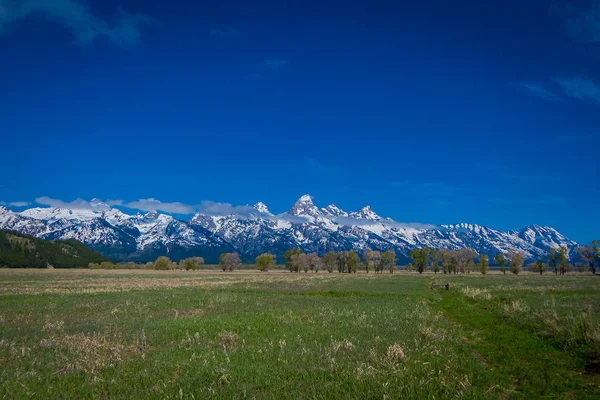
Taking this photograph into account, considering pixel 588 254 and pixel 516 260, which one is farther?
pixel 516 260

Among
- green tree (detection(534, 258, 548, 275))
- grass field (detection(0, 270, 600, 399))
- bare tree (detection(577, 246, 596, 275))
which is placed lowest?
green tree (detection(534, 258, 548, 275))

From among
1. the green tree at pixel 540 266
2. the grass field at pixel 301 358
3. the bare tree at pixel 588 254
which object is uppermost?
the bare tree at pixel 588 254

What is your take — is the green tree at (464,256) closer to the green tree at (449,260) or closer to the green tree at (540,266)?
the green tree at (449,260)

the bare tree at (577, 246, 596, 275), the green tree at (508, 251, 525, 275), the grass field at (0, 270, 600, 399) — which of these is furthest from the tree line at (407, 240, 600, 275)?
the grass field at (0, 270, 600, 399)

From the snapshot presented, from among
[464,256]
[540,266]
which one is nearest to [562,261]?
[540,266]

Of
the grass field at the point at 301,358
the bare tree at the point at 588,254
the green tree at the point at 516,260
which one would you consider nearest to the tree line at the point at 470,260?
the green tree at the point at 516,260

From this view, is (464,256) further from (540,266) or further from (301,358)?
(301,358)

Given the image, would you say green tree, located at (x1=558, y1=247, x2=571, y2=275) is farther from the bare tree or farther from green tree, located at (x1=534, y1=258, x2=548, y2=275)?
the bare tree

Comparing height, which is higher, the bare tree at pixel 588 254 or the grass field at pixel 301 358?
the bare tree at pixel 588 254

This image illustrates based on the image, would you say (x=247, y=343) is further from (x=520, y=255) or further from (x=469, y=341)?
(x=520, y=255)

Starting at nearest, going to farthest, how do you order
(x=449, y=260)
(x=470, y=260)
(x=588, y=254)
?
1. (x=588, y=254)
2. (x=449, y=260)
3. (x=470, y=260)

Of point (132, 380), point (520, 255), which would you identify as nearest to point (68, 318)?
point (132, 380)

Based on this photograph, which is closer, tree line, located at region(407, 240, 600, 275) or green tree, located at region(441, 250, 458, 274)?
tree line, located at region(407, 240, 600, 275)

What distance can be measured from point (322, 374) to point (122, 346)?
9760 mm
